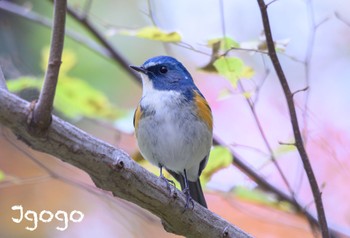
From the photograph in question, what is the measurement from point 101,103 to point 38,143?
1.47 m

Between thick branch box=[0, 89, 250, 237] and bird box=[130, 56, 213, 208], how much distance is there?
1.94 ft

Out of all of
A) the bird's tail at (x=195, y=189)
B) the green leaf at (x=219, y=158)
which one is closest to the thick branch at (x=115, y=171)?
the green leaf at (x=219, y=158)

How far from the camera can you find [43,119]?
1656mm

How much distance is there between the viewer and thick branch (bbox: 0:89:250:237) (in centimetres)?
166

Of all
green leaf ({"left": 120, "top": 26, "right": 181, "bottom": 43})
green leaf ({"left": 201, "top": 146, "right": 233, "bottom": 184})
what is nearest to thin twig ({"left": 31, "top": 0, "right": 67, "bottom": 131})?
green leaf ({"left": 120, "top": 26, "right": 181, "bottom": 43})

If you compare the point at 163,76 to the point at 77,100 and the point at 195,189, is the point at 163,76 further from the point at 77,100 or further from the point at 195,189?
the point at 195,189

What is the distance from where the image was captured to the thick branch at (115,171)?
1.66m

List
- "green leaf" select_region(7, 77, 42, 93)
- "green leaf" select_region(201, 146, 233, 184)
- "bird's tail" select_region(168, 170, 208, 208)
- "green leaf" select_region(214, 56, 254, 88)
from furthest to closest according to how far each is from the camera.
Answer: "bird's tail" select_region(168, 170, 208, 208) < "green leaf" select_region(7, 77, 42, 93) < "green leaf" select_region(201, 146, 233, 184) < "green leaf" select_region(214, 56, 254, 88)

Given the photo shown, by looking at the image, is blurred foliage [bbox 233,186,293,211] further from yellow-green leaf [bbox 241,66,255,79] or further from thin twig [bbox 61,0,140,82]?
thin twig [bbox 61,0,140,82]

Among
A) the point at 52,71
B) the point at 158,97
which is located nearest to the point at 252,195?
the point at 158,97

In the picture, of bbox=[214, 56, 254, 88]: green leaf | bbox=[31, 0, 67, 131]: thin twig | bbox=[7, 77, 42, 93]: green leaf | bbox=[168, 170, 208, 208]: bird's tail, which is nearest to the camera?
bbox=[31, 0, 67, 131]: thin twig

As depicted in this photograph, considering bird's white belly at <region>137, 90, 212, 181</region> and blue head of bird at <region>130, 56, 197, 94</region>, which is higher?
blue head of bird at <region>130, 56, 197, 94</region>

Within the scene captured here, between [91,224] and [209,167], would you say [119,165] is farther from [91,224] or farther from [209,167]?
[91,224]

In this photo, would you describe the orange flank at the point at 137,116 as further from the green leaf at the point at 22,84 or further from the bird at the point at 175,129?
the green leaf at the point at 22,84
